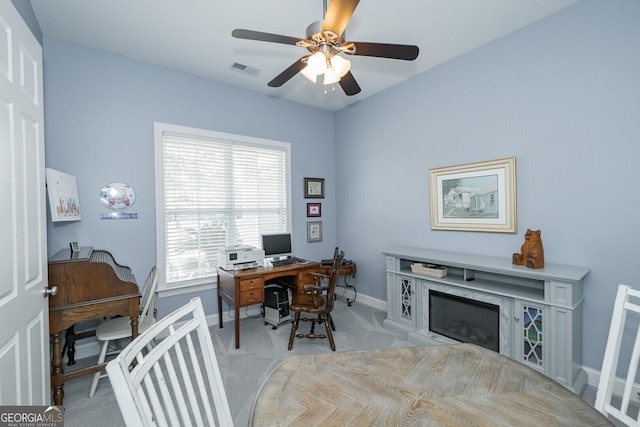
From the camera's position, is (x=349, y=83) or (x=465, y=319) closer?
(x=349, y=83)

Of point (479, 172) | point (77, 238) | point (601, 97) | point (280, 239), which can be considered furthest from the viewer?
A: point (280, 239)

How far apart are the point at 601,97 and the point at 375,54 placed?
5.89 ft

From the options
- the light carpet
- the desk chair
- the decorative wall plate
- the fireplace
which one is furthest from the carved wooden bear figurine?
the decorative wall plate

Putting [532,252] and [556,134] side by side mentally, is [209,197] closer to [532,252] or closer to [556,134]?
[532,252]

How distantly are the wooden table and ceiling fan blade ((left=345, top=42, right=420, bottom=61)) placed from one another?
1.76 m

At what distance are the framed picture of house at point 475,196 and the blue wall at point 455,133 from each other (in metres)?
0.08

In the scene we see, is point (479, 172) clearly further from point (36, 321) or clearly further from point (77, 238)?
point (77, 238)

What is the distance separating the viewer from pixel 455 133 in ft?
10.1

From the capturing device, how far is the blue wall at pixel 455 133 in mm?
2119

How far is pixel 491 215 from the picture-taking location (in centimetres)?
278

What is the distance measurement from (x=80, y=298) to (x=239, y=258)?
1.43 m

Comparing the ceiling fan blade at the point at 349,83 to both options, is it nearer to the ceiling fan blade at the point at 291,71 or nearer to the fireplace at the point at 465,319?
the ceiling fan blade at the point at 291,71

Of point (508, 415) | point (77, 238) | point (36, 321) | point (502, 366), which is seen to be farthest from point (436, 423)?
point (77, 238)

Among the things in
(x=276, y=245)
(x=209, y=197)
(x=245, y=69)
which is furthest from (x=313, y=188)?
(x=245, y=69)
